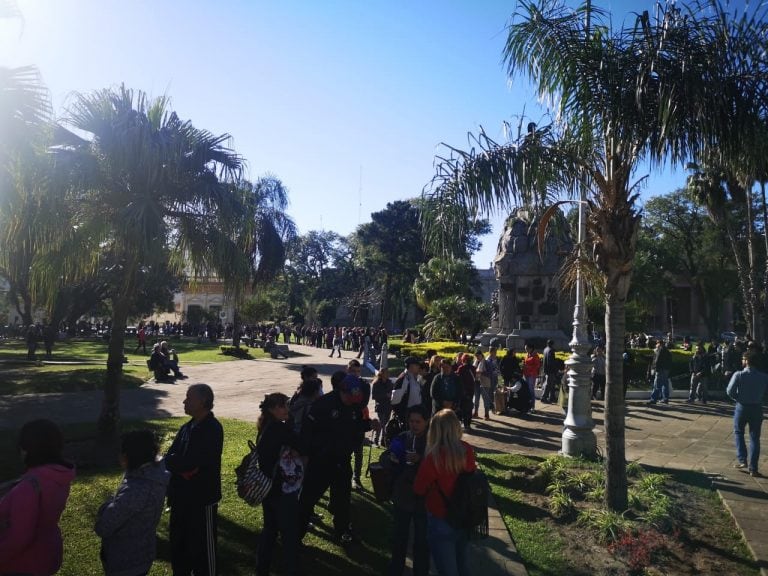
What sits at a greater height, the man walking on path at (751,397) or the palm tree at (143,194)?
the palm tree at (143,194)

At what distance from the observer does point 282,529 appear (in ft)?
12.9

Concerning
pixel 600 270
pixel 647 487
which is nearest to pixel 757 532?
pixel 647 487

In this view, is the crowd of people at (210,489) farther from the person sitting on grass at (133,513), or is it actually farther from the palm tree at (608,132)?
the palm tree at (608,132)

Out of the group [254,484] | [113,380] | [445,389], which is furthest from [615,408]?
[113,380]

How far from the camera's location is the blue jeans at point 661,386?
13449mm

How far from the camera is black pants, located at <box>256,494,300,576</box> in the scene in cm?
391

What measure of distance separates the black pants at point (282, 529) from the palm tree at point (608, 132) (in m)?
3.28

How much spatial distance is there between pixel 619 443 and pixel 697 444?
4.72 meters

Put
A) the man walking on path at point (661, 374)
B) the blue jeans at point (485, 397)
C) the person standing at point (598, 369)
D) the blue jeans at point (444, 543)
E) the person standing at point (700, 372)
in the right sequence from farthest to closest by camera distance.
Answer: the person standing at point (700, 372) → the man walking on path at point (661, 374) → the person standing at point (598, 369) → the blue jeans at point (485, 397) → the blue jeans at point (444, 543)

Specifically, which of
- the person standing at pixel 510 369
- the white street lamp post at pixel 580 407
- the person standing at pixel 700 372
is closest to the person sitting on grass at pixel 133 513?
the white street lamp post at pixel 580 407

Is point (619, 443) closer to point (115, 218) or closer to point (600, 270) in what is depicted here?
point (600, 270)

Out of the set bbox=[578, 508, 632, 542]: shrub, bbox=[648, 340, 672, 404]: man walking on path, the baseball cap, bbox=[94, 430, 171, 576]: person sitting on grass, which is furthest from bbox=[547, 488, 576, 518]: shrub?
bbox=[648, 340, 672, 404]: man walking on path

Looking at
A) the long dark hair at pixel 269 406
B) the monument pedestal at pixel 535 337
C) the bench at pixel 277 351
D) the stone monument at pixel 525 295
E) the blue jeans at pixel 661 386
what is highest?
the stone monument at pixel 525 295

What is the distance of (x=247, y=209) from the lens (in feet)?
27.9
